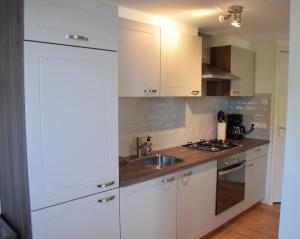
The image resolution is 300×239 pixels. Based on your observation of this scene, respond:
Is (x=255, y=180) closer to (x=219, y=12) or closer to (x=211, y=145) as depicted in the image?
(x=211, y=145)

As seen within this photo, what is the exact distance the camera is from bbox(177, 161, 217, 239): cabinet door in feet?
8.39

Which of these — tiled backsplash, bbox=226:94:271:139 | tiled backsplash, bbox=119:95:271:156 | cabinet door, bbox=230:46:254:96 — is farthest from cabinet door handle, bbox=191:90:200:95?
tiled backsplash, bbox=226:94:271:139

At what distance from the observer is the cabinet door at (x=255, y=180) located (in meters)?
3.57

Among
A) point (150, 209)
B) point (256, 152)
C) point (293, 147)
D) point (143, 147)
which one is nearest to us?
point (293, 147)

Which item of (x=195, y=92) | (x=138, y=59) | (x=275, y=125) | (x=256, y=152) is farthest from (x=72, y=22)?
(x=275, y=125)

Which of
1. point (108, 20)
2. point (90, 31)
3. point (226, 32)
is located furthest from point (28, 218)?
point (226, 32)

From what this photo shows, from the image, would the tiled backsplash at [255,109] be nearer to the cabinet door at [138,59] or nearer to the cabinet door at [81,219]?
the cabinet door at [138,59]

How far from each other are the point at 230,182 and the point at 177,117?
0.96 metres

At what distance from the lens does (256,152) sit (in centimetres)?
365

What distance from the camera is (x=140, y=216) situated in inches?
86.4

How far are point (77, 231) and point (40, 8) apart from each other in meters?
1.34

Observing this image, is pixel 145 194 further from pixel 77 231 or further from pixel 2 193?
pixel 2 193

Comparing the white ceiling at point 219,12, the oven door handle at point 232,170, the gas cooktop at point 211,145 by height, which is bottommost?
the oven door handle at point 232,170

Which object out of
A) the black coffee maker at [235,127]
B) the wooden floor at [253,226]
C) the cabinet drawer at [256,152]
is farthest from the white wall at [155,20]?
the wooden floor at [253,226]
